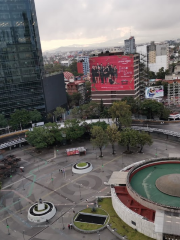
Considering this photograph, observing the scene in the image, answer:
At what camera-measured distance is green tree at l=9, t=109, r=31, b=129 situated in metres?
84.5

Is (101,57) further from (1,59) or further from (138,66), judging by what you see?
(1,59)

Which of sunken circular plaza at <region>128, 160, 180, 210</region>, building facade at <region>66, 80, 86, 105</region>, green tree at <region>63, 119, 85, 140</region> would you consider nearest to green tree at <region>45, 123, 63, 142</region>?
green tree at <region>63, 119, 85, 140</region>

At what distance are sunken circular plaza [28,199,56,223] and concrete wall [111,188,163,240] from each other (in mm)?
11545

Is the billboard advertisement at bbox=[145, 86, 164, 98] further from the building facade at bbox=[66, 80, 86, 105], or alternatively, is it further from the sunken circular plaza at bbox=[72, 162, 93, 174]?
the sunken circular plaza at bbox=[72, 162, 93, 174]

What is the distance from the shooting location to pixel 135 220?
33.7 metres

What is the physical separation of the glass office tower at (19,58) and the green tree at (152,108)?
4295 cm

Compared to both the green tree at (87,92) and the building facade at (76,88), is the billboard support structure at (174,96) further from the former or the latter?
the green tree at (87,92)

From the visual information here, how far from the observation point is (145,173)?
145ft

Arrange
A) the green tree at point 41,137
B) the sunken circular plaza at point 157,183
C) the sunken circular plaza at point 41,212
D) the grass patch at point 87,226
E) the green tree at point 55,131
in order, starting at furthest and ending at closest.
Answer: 1. the green tree at point 55,131
2. the green tree at point 41,137
3. the sunken circular plaza at point 41,212
4. the grass patch at point 87,226
5. the sunken circular plaza at point 157,183

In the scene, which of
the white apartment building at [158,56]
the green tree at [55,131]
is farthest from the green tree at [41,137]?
the white apartment building at [158,56]

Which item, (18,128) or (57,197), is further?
(18,128)

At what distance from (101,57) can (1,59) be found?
43018mm

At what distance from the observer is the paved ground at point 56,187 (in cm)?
3678

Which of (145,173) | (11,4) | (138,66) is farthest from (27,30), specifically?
(145,173)
